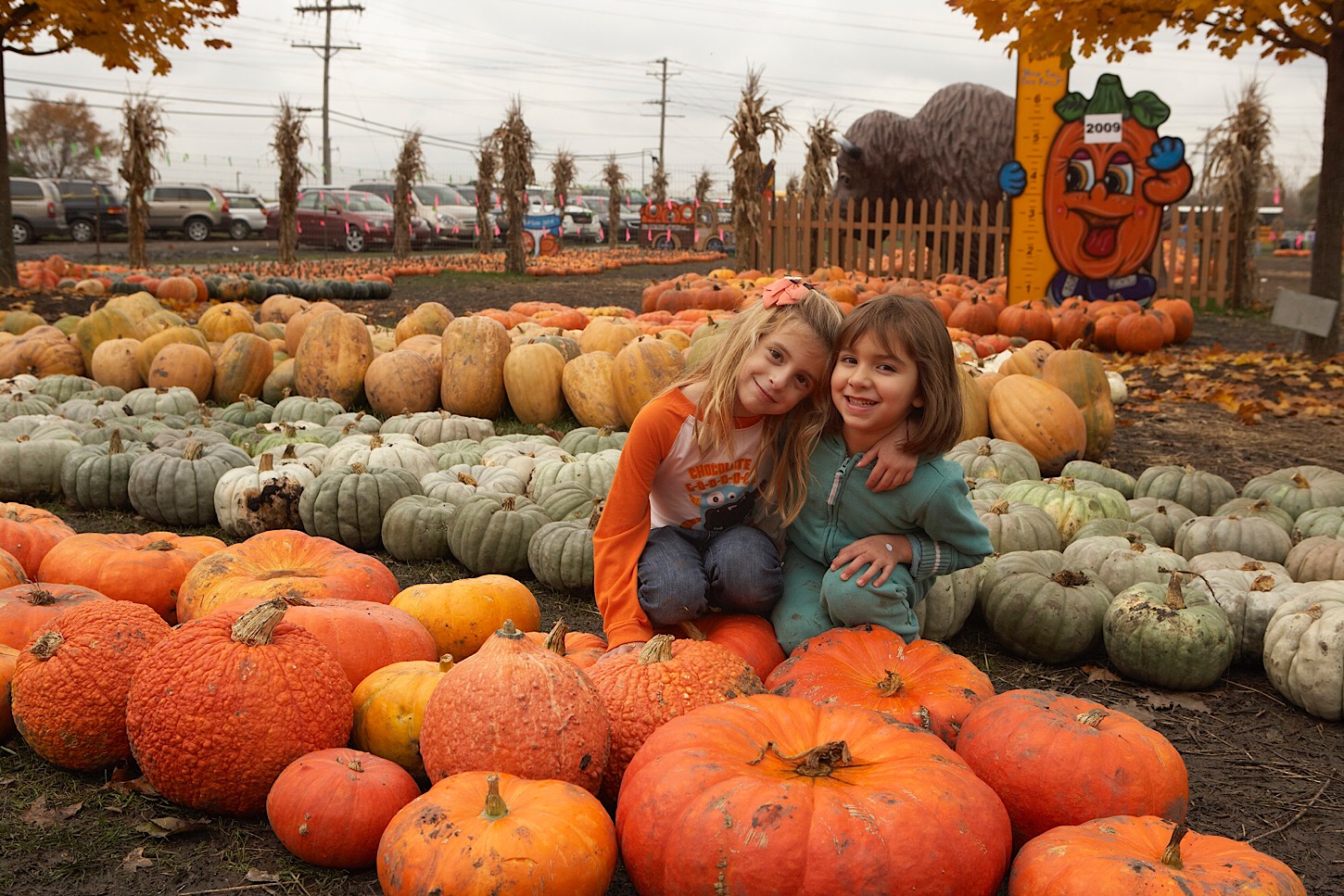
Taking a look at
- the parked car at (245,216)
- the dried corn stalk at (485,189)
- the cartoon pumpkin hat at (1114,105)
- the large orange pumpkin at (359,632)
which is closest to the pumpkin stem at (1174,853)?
the large orange pumpkin at (359,632)

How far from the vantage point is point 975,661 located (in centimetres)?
352

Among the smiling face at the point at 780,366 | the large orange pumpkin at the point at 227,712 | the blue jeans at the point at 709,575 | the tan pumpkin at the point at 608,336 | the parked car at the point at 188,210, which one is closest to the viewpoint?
the large orange pumpkin at the point at 227,712

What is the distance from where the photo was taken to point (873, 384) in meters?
2.79

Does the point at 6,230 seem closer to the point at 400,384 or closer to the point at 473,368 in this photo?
the point at 400,384

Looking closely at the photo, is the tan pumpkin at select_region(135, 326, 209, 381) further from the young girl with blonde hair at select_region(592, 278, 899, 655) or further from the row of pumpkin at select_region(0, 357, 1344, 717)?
the young girl with blonde hair at select_region(592, 278, 899, 655)

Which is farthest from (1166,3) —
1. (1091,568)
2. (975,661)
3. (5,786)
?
(5,786)

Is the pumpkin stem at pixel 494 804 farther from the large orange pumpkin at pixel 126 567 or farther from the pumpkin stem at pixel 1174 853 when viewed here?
the large orange pumpkin at pixel 126 567

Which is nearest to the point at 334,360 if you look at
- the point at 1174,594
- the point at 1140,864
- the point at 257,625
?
the point at 257,625

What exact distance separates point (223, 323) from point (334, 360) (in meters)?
2.03

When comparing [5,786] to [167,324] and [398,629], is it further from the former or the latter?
[167,324]

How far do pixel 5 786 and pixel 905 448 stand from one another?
2.51 metres

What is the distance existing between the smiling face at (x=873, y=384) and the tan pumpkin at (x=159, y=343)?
5.72 metres

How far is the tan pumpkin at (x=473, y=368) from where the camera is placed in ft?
22.5

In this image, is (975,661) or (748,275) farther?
(748,275)
